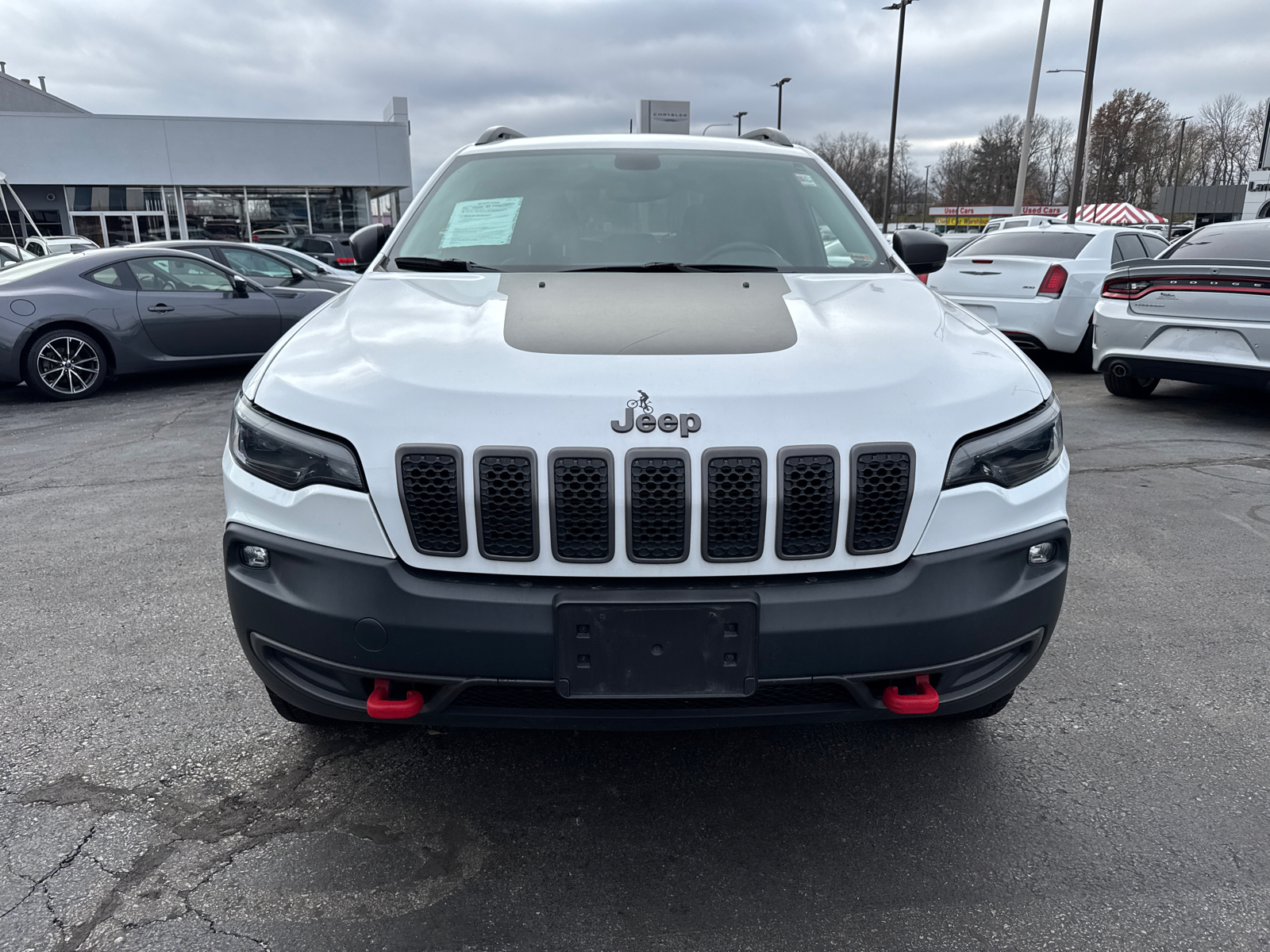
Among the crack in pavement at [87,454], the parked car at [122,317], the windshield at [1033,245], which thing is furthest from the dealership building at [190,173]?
the windshield at [1033,245]

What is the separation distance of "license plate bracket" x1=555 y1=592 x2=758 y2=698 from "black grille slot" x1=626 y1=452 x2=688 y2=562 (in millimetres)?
95

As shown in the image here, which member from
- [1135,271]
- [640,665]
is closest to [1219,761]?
[640,665]

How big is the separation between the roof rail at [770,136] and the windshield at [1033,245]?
563 centimetres

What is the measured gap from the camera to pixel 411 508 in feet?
6.22

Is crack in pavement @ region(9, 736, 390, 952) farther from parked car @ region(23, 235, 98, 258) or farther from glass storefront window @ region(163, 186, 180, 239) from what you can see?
glass storefront window @ region(163, 186, 180, 239)

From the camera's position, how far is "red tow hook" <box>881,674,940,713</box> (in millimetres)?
1964

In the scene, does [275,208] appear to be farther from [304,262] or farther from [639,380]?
[639,380]

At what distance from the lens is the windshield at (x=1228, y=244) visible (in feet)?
21.8

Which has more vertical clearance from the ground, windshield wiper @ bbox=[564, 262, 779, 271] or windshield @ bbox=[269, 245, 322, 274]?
windshield wiper @ bbox=[564, 262, 779, 271]

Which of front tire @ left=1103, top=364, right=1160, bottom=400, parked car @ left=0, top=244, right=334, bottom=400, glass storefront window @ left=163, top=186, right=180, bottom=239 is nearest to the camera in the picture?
front tire @ left=1103, top=364, right=1160, bottom=400

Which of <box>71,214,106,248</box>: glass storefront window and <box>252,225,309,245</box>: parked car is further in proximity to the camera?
<box>71,214,106,248</box>: glass storefront window

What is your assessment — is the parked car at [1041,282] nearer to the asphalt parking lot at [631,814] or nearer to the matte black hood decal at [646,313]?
the asphalt parking lot at [631,814]

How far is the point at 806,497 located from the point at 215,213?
3524 centimetres

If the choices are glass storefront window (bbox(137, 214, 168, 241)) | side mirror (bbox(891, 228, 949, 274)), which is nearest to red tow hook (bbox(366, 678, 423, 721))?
side mirror (bbox(891, 228, 949, 274))
